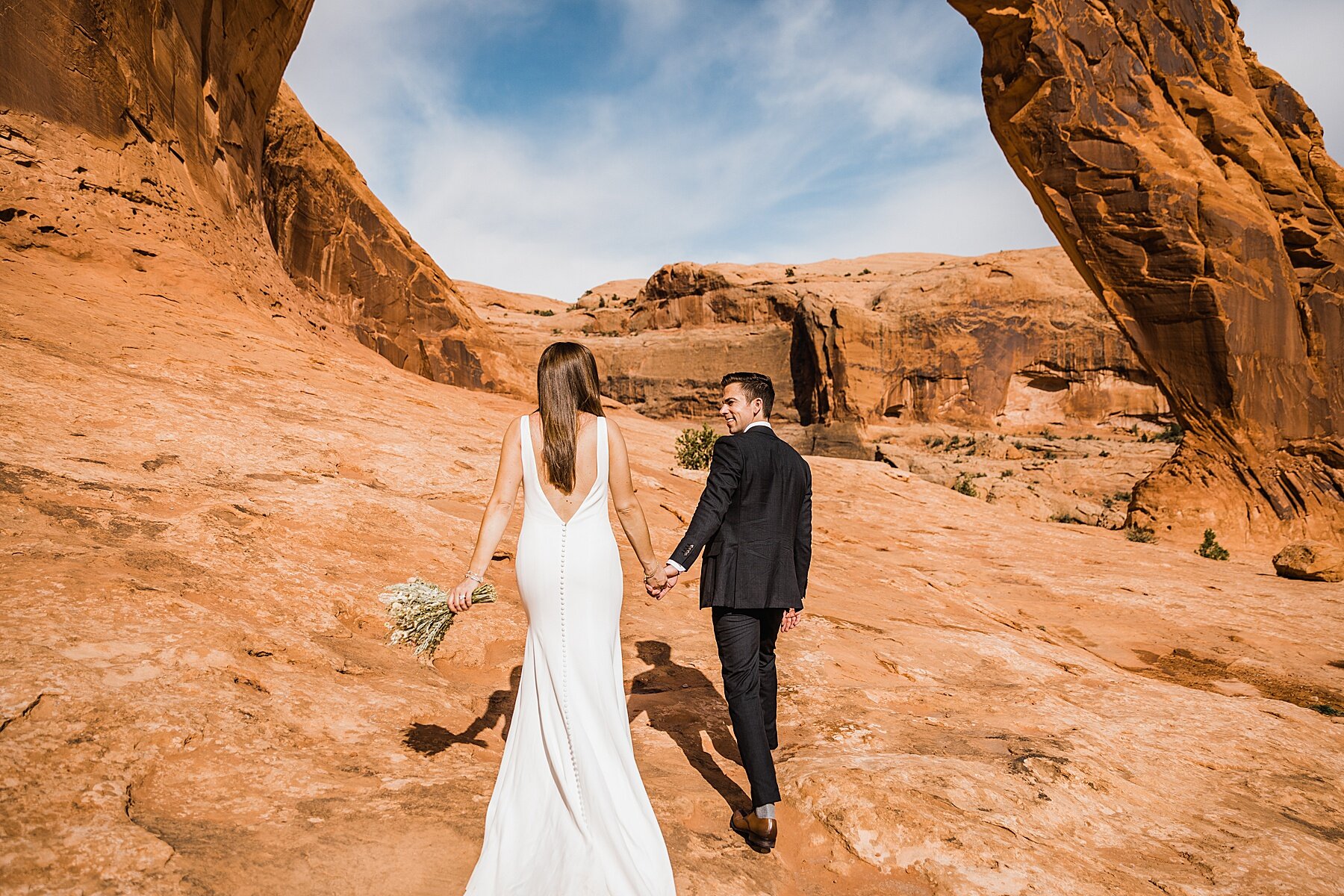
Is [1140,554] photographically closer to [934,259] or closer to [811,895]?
[811,895]

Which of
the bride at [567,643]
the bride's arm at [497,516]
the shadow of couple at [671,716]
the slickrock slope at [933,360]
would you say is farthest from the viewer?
the slickrock slope at [933,360]

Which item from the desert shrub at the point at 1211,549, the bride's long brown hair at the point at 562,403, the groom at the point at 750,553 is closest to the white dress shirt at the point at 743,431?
the groom at the point at 750,553

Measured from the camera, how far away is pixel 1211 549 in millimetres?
13930

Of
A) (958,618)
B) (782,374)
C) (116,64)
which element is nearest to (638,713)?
(958,618)

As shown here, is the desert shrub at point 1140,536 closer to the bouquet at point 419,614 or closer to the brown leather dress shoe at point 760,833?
the brown leather dress shoe at point 760,833

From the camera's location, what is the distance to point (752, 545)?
3.34 meters

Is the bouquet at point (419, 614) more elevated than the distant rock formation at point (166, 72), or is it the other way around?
the distant rock formation at point (166, 72)

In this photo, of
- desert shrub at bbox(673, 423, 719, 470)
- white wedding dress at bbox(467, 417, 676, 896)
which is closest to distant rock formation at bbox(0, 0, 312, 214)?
desert shrub at bbox(673, 423, 719, 470)

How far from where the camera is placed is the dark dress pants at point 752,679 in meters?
3.09

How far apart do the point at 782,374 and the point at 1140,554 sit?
23393 mm

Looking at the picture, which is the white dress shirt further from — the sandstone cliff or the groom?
the sandstone cliff

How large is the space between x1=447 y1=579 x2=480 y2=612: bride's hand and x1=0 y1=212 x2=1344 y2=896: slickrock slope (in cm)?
73

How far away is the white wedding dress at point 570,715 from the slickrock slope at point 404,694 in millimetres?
218

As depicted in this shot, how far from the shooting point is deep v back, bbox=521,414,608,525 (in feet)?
9.50
